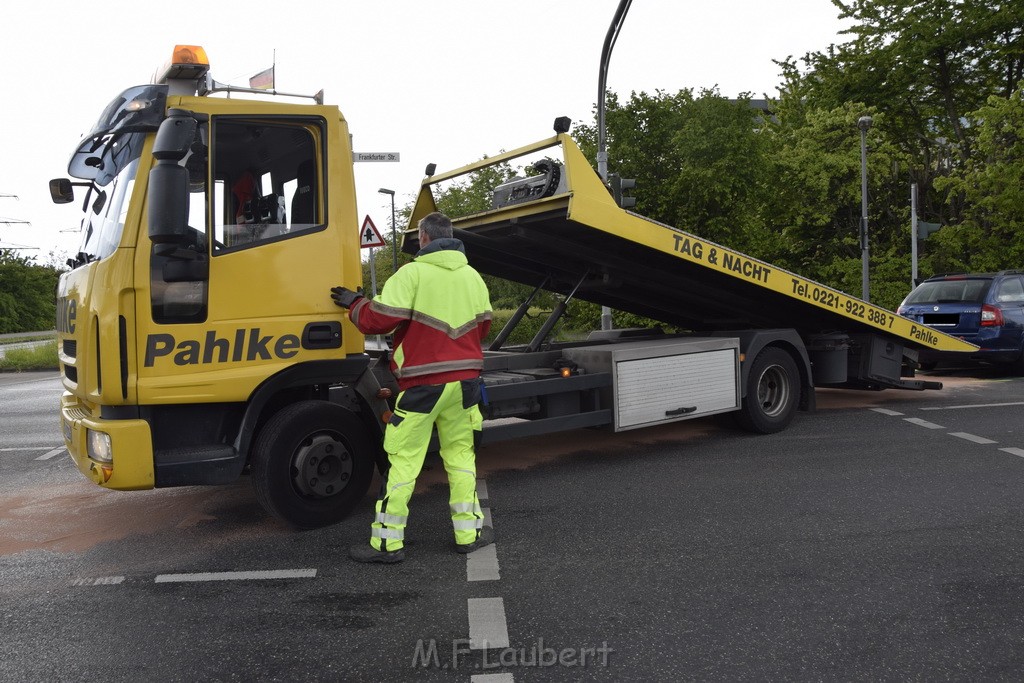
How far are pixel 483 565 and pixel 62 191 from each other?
3.44 metres

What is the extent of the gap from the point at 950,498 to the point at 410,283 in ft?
12.1

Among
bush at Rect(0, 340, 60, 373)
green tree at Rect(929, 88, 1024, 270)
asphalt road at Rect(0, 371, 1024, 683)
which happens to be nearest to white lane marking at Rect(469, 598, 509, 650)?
asphalt road at Rect(0, 371, 1024, 683)

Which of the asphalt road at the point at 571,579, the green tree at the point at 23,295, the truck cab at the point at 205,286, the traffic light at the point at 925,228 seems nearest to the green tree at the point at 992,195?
the traffic light at the point at 925,228

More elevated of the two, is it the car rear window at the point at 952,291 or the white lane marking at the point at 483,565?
the car rear window at the point at 952,291

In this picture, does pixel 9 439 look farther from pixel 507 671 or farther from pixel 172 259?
pixel 507 671

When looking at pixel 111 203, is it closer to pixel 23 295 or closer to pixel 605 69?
pixel 605 69

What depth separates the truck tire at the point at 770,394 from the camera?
24.3ft

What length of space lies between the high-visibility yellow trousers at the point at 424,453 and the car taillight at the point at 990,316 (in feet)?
31.9

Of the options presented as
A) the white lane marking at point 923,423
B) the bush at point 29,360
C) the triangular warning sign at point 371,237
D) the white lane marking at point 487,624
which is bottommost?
the white lane marking at point 487,624

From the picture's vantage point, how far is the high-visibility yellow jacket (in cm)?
443

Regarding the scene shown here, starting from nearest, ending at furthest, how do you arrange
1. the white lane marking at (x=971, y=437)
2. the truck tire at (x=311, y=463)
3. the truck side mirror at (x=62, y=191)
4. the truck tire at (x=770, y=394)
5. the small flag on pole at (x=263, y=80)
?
the truck tire at (x=311, y=463) → the small flag on pole at (x=263, y=80) → the truck side mirror at (x=62, y=191) → the white lane marking at (x=971, y=437) → the truck tire at (x=770, y=394)

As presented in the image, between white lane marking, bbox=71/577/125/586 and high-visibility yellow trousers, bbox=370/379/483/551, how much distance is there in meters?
1.25

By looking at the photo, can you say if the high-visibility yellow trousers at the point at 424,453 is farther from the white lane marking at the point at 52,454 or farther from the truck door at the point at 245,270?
the white lane marking at the point at 52,454

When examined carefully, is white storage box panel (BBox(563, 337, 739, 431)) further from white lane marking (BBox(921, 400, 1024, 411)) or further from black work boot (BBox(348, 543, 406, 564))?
white lane marking (BBox(921, 400, 1024, 411))
